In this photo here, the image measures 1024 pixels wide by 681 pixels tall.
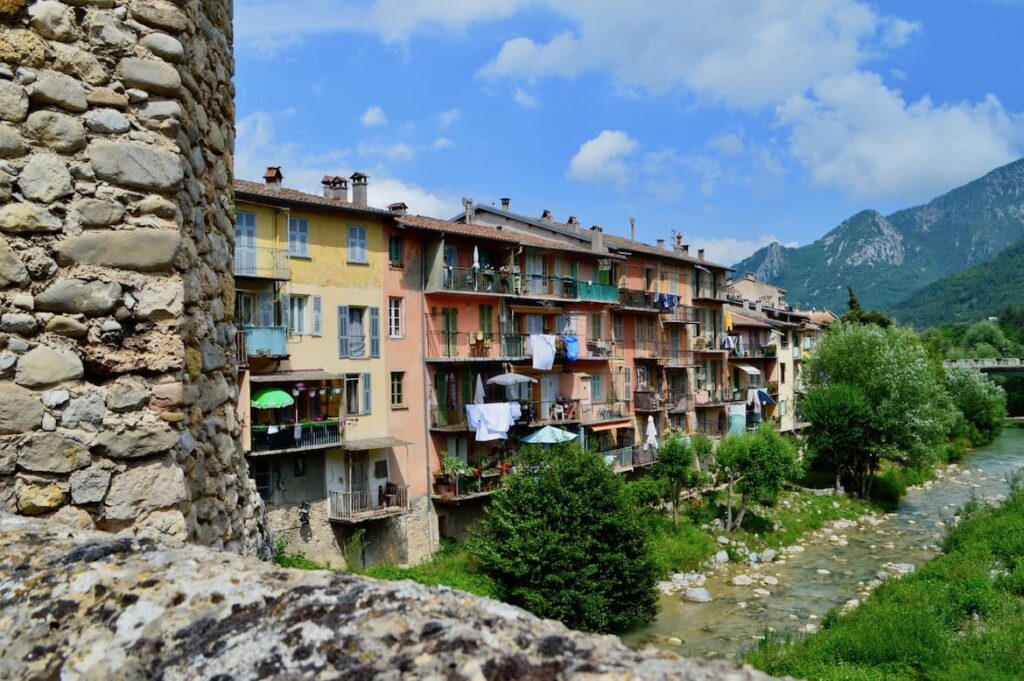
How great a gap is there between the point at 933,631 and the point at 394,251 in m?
19.3

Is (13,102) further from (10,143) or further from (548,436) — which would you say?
(548,436)

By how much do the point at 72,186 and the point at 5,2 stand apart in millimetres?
796

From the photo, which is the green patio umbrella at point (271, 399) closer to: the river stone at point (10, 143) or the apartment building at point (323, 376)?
the apartment building at point (323, 376)

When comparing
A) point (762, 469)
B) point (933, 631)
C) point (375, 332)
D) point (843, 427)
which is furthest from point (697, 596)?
point (843, 427)

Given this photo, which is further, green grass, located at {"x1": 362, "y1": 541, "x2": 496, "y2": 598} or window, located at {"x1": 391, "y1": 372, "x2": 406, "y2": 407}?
window, located at {"x1": 391, "y1": 372, "x2": 406, "y2": 407}

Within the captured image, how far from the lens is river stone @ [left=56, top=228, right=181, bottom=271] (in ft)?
10.4

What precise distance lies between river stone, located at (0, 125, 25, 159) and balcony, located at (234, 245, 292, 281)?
1952 centimetres

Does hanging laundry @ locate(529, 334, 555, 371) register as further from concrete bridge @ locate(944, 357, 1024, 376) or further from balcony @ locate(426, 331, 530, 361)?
concrete bridge @ locate(944, 357, 1024, 376)

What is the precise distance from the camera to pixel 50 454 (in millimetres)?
3012

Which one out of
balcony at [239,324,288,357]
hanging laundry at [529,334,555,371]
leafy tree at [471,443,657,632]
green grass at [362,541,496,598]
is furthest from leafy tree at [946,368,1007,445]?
balcony at [239,324,288,357]

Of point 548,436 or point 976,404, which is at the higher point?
point 548,436

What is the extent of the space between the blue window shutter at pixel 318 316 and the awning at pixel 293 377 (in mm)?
1285

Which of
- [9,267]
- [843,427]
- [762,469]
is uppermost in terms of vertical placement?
[9,267]

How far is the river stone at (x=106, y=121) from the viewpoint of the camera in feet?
10.8
